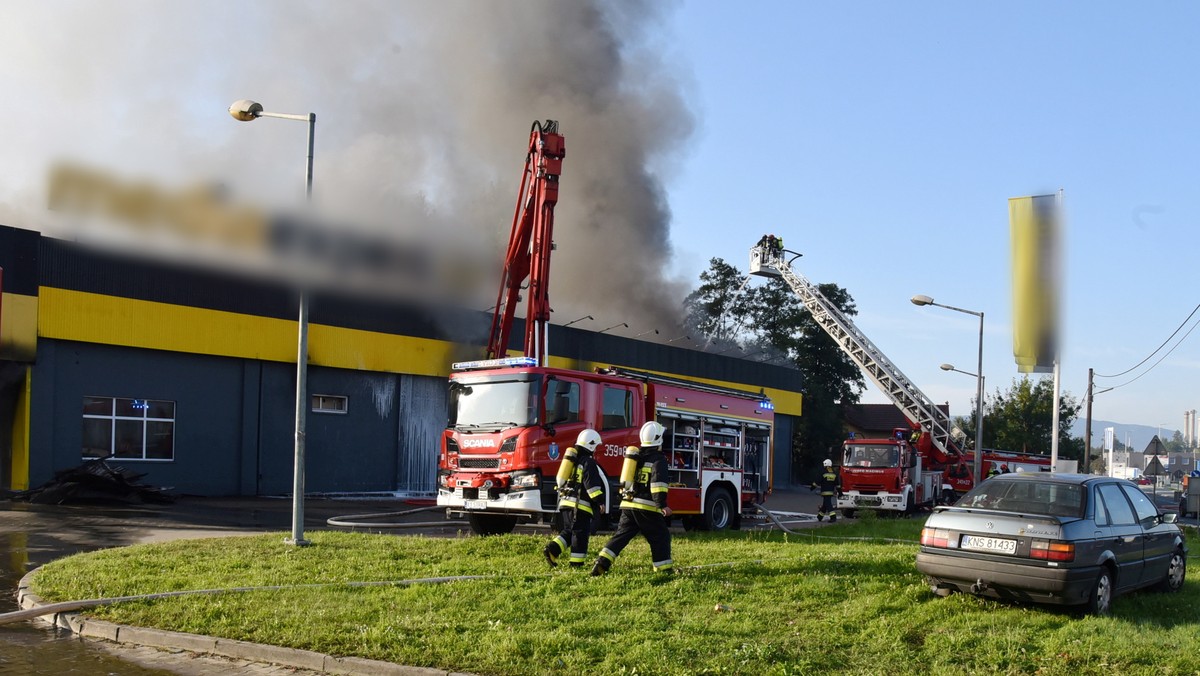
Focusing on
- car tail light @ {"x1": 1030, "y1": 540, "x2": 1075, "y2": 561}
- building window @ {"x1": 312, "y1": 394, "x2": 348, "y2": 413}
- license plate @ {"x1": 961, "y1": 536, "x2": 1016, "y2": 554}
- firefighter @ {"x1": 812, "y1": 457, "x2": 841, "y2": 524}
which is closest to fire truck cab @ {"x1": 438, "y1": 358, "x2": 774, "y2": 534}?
firefighter @ {"x1": 812, "y1": 457, "x2": 841, "y2": 524}

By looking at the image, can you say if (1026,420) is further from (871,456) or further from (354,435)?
(354,435)

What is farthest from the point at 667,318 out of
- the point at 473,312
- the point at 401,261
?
the point at 401,261

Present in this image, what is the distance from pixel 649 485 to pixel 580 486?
1034mm

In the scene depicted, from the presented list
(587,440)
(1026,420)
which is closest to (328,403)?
(587,440)

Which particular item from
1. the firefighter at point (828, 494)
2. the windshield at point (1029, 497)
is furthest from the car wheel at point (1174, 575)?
the firefighter at point (828, 494)

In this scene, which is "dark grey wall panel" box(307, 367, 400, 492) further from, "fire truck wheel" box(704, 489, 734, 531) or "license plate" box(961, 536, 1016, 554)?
"license plate" box(961, 536, 1016, 554)

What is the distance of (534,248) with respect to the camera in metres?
17.8

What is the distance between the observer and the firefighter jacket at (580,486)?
402 inches

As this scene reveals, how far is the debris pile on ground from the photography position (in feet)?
59.4

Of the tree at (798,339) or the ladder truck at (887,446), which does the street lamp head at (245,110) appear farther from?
the tree at (798,339)

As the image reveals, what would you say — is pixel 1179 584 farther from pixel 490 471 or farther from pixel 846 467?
pixel 846 467

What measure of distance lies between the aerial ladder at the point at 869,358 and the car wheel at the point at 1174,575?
68.6ft

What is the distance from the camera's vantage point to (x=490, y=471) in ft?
44.3

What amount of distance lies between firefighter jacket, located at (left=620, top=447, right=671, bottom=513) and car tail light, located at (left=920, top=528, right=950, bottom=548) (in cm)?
236
